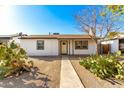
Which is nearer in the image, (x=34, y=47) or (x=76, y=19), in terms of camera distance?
(x=34, y=47)

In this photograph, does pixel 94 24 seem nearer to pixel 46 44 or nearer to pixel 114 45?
pixel 114 45

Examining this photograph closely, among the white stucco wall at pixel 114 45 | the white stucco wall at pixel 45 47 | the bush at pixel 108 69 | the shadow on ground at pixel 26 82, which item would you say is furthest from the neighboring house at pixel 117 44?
the shadow on ground at pixel 26 82

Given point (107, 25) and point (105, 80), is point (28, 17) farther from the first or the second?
point (107, 25)

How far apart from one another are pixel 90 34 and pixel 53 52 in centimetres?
442

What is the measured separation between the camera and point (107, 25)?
670 inches

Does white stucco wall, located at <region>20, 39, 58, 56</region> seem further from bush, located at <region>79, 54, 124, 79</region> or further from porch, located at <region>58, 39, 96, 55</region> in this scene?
bush, located at <region>79, 54, 124, 79</region>

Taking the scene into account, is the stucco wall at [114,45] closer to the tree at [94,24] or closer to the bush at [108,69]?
the tree at [94,24]

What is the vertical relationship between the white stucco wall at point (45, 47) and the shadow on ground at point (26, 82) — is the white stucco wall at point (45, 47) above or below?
above

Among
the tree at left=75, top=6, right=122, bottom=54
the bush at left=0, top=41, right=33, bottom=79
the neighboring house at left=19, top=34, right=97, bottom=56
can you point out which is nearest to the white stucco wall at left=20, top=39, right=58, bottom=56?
the neighboring house at left=19, top=34, right=97, bottom=56

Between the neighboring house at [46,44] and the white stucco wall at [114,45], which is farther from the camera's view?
the white stucco wall at [114,45]

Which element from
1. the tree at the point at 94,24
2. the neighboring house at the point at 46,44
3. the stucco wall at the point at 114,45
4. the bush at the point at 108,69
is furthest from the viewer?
the stucco wall at the point at 114,45

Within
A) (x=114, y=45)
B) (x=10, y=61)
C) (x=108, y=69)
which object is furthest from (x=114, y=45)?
(x=10, y=61)

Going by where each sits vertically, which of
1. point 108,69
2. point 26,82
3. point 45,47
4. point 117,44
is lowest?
point 26,82
